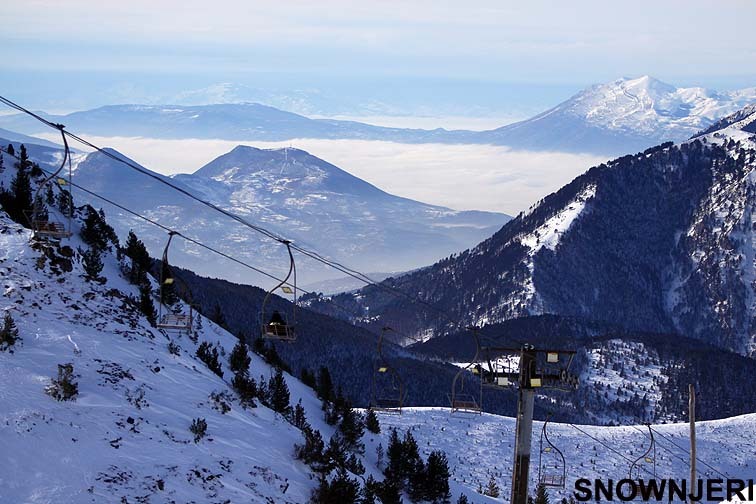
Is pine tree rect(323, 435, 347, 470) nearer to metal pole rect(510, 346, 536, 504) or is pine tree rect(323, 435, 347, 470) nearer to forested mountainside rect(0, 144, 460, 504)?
forested mountainside rect(0, 144, 460, 504)

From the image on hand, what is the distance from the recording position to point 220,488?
174 ft

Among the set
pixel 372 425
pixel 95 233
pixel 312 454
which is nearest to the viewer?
pixel 312 454

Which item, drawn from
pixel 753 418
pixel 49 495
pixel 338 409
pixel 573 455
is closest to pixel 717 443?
pixel 753 418

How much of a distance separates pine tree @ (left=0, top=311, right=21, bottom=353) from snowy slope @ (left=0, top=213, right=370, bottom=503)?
442 millimetres

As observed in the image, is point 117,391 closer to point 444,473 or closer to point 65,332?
point 65,332

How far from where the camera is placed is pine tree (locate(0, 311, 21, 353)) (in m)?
57.6

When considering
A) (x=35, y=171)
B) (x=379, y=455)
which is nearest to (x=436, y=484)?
(x=379, y=455)

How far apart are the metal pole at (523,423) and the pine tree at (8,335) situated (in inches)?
1024

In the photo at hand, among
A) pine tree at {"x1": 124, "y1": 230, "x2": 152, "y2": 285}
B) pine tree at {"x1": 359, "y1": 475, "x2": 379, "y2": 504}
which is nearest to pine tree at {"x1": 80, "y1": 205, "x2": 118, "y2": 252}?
pine tree at {"x1": 124, "y1": 230, "x2": 152, "y2": 285}

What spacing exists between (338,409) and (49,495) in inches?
1913

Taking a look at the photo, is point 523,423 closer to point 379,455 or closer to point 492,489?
point 379,455

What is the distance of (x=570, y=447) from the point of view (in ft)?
388

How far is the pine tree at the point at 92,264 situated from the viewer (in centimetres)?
7436

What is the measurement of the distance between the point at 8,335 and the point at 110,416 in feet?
24.8
